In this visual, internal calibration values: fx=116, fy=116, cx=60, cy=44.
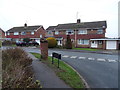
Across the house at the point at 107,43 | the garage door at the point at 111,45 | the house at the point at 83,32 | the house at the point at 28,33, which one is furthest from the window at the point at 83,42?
the house at the point at 28,33

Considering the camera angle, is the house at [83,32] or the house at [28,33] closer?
the house at [83,32]

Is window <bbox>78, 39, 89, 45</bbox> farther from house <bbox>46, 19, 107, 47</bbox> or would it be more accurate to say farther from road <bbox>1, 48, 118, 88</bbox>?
road <bbox>1, 48, 118, 88</bbox>

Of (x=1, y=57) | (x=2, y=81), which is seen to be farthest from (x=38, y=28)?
(x=2, y=81)

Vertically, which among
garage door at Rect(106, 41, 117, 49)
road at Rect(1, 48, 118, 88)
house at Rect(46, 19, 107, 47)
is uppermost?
house at Rect(46, 19, 107, 47)

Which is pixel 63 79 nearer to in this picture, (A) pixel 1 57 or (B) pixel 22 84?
(B) pixel 22 84

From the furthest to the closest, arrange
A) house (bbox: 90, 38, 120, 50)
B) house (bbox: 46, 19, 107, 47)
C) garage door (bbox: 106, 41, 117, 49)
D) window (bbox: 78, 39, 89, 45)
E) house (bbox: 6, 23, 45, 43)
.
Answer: house (bbox: 6, 23, 45, 43) < window (bbox: 78, 39, 89, 45) < house (bbox: 46, 19, 107, 47) < garage door (bbox: 106, 41, 117, 49) < house (bbox: 90, 38, 120, 50)

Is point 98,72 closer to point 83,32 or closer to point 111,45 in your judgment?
point 111,45

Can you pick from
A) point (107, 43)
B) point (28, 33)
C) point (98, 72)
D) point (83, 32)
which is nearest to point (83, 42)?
point (83, 32)

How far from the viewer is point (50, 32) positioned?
1519 inches

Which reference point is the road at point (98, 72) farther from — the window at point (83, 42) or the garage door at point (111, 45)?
the window at point (83, 42)

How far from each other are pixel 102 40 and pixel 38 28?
922 inches

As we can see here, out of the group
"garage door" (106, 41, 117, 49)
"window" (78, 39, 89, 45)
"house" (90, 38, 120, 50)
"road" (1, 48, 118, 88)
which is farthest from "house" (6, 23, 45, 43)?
A: "road" (1, 48, 118, 88)

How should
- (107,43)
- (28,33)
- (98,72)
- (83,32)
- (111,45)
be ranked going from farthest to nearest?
(28,33) → (83,32) → (107,43) → (111,45) → (98,72)

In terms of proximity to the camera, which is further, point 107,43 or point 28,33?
point 28,33
